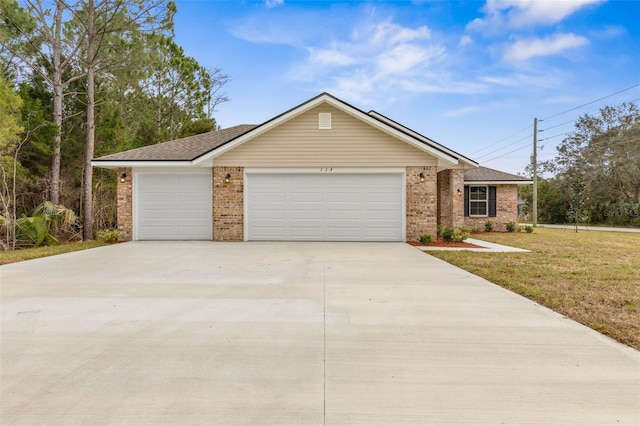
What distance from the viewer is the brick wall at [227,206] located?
12312mm

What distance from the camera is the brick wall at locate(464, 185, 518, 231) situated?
59.7 feet

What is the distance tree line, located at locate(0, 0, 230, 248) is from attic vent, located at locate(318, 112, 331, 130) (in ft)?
30.2

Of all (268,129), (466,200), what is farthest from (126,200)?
(466,200)

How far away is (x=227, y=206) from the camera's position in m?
12.4

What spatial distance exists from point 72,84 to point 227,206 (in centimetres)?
1112

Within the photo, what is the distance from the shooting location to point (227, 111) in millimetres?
27812

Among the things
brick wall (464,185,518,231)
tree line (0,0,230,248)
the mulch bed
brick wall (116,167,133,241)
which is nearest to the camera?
the mulch bed

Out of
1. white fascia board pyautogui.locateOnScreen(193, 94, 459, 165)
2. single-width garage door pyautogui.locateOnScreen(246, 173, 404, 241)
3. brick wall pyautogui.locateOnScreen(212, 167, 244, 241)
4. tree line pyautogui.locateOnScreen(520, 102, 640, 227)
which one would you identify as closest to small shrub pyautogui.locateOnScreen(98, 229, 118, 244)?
brick wall pyautogui.locateOnScreen(212, 167, 244, 241)

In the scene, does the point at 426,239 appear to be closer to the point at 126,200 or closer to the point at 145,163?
the point at 145,163

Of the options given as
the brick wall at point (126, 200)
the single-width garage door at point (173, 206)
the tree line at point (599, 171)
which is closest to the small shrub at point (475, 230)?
the tree line at point (599, 171)

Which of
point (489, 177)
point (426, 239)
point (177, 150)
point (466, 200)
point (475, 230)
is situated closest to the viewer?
point (426, 239)

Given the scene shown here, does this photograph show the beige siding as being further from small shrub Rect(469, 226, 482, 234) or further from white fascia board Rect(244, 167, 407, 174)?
small shrub Rect(469, 226, 482, 234)

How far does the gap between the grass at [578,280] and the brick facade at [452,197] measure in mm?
5611

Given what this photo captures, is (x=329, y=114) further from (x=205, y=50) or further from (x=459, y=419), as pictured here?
(x=205, y=50)
